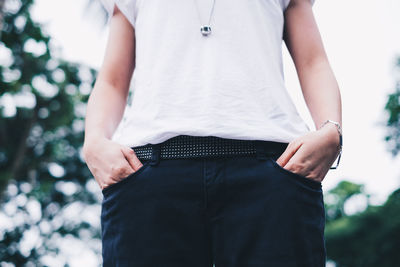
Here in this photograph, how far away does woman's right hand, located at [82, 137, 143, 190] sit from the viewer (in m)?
1.18

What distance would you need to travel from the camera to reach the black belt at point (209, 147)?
3.78 ft

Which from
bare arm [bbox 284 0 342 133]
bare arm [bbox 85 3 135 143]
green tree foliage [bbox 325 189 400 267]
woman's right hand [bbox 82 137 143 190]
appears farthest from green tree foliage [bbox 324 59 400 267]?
woman's right hand [bbox 82 137 143 190]

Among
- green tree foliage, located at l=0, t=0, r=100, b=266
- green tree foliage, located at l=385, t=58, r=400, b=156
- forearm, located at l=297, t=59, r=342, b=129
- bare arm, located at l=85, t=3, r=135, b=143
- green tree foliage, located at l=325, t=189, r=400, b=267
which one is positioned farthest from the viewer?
green tree foliage, located at l=325, t=189, r=400, b=267

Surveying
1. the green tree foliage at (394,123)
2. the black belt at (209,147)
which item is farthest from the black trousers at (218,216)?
the green tree foliage at (394,123)

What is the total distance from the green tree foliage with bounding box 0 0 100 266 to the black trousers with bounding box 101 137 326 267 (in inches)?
491

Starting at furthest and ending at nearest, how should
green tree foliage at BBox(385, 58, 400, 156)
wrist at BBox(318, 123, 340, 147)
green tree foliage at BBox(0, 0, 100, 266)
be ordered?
1. green tree foliage at BBox(385, 58, 400, 156)
2. green tree foliage at BBox(0, 0, 100, 266)
3. wrist at BBox(318, 123, 340, 147)

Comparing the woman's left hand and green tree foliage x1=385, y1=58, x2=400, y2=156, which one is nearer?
the woman's left hand

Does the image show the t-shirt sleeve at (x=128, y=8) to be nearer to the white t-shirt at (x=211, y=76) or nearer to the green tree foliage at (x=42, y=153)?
the white t-shirt at (x=211, y=76)

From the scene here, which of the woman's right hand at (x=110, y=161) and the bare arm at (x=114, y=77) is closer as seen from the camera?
the woman's right hand at (x=110, y=161)

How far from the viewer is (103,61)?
157 cm

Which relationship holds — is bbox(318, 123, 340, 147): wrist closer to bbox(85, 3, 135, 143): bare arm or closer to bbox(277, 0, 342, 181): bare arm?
bbox(277, 0, 342, 181): bare arm

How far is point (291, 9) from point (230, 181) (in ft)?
2.45

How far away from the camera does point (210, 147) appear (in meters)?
1.16

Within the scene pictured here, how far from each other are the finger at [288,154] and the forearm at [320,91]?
0.21 metres
